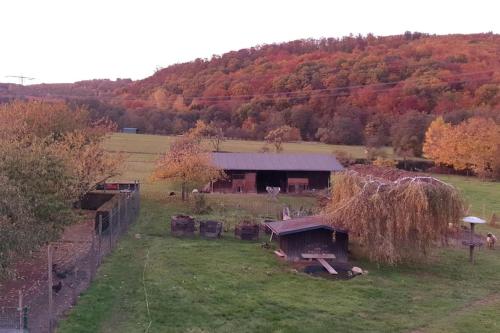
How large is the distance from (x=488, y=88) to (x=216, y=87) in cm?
5147

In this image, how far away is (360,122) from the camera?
269ft

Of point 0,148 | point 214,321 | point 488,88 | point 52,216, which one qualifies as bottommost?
point 214,321

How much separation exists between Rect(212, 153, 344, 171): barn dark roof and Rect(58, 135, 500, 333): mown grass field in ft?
48.5

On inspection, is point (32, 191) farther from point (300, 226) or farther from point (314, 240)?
point (314, 240)

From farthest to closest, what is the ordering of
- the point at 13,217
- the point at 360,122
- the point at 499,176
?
the point at 360,122, the point at 499,176, the point at 13,217

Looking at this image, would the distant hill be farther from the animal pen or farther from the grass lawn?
the animal pen

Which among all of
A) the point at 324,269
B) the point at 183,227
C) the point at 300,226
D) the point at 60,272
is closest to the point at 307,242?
the point at 300,226

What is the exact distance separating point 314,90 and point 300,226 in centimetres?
7814

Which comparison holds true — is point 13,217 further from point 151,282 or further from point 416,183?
point 416,183

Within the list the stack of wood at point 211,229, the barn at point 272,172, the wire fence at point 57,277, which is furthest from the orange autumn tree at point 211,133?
the wire fence at point 57,277

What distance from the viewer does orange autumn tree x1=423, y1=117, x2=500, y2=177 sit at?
54.8 meters

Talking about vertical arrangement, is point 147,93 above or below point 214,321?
above

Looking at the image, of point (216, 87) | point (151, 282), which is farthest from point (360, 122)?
point (151, 282)

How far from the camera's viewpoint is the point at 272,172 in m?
40.8
